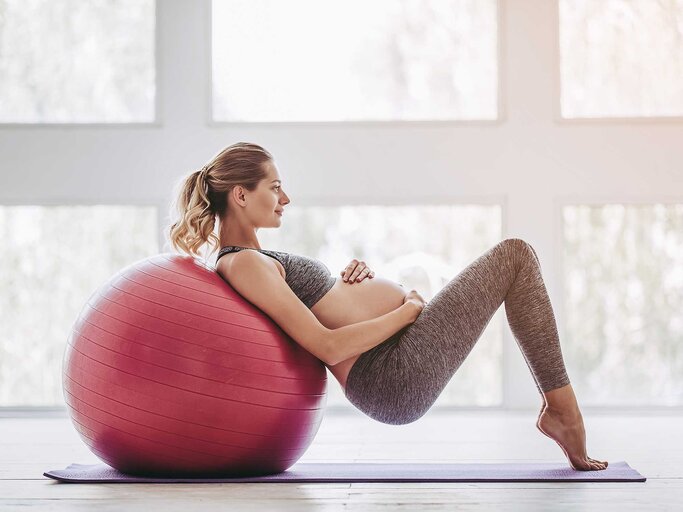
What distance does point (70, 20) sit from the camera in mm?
4395

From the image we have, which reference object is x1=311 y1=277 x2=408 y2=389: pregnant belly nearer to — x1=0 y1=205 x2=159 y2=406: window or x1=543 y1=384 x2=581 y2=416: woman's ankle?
x1=543 y1=384 x2=581 y2=416: woman's ankle

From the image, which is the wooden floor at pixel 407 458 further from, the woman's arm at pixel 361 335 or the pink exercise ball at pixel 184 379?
the woman's arm at pixel 361 335

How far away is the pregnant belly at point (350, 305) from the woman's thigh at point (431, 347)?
7 centimetres

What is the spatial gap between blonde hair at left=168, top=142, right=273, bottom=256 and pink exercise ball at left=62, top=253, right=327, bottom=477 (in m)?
0.11

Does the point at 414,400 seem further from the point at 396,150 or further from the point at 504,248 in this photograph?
the point at 396,150

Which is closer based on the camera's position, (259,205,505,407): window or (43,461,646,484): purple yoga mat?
(43,461,646,484): purple yoga mat

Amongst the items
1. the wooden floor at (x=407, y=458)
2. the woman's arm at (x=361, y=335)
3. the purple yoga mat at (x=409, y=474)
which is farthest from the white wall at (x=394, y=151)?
the woman's arm at (x=361, y=335)

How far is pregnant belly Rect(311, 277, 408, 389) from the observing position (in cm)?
237

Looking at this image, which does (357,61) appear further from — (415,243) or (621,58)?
(621,58)

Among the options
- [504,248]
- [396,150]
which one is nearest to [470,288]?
[504,248]

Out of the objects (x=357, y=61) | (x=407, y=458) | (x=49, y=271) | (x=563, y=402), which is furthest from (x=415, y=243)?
(x=563, y=402)

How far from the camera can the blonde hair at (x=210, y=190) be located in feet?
7.90

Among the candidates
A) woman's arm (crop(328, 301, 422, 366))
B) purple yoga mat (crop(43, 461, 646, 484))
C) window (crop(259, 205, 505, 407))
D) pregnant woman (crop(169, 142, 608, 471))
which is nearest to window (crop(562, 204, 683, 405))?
window (crop(259, 205, 505, 407))

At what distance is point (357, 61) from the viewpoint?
171 inches
